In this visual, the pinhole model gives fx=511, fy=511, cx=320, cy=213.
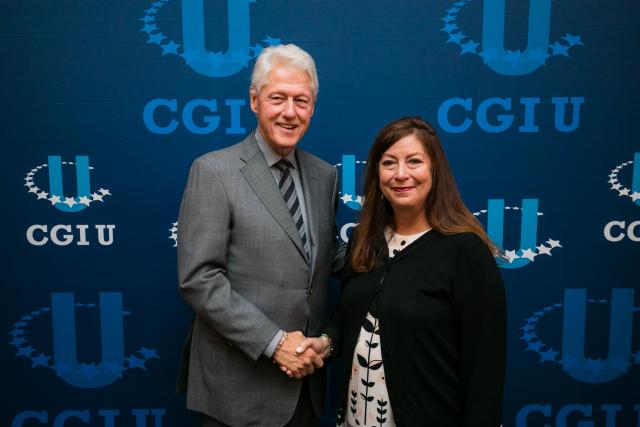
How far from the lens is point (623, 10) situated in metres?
2.07

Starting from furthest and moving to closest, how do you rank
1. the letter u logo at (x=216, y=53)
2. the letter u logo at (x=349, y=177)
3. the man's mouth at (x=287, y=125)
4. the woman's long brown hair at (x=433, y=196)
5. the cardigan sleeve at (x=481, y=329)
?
the letter u logo at (x=349, y=177), the letter u logo at (x=216, y=53), the man's mouth at (x=287, y=125), the woman's long brown hair at (x=433, y=196), the cardigan sleeve at (x=481, y=329)

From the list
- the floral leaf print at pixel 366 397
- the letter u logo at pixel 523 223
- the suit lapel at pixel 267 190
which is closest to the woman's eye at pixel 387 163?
the suit lapel at pixel 267 190

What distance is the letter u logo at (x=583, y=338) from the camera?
7.18 ft

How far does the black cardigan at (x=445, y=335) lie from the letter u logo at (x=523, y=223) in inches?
33.2

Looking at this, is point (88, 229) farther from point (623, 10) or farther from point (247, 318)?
point (623, 10)

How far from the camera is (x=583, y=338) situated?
2.20m

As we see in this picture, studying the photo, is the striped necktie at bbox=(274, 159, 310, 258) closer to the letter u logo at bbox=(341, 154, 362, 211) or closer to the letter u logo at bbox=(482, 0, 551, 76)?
the letter u logo at bbox=(341, 154, 362, 211)

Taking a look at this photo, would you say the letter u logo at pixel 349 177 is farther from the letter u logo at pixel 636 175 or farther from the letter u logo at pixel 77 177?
the letter u logo at pixel 636 175

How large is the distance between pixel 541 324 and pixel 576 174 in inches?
25.7

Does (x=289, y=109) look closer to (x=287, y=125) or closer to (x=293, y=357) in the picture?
(x=287, y=125)

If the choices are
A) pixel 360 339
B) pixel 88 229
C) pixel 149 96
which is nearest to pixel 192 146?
pixel 149 96

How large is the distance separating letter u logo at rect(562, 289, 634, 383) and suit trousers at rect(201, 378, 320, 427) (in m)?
1.22

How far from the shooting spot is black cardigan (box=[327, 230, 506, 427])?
1304 millimetres

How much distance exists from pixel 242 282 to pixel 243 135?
767mm
